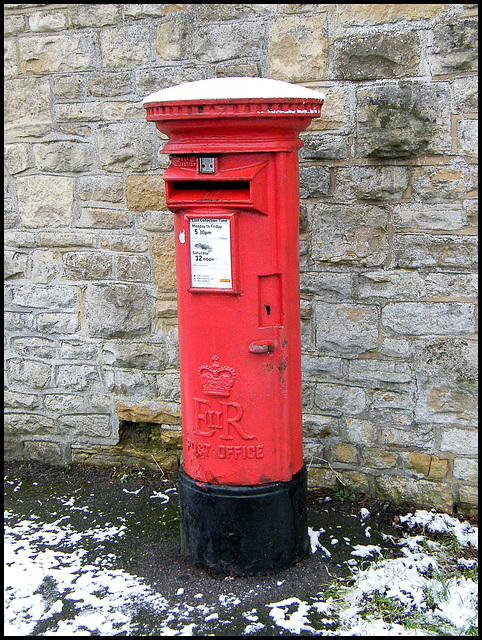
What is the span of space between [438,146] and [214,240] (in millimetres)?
1286

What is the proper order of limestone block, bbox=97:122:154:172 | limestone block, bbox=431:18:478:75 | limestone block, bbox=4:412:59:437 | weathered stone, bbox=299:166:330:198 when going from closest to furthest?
1. limestone block, bbox=431:18:478:75
2. weathered stone, bbox=299:166:330:198
3. limestone block, bbox=97:122:154:172
4. limestone block, bbox=4:412:59:437

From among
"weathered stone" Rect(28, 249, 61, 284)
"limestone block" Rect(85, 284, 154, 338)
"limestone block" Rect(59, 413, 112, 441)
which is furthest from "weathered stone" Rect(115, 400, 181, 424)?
"weathered stone" Rect(28, 249, 61, 284)

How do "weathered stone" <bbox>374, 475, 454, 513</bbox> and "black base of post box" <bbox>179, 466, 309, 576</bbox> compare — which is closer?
"black base of post box" <bbox>179, 466, 309, 576</bbox>

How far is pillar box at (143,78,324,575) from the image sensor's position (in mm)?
2604

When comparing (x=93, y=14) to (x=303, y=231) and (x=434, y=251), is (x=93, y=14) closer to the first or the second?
(x=303, y=231)

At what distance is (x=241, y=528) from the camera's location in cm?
295

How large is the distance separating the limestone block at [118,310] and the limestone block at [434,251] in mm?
1439

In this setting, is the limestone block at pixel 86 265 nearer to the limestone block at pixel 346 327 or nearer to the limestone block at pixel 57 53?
the limestone block at pixel 57 53

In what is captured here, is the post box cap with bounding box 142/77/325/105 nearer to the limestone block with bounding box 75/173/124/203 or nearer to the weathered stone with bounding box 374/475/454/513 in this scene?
the limestone block with bounding box 75/173/124/203

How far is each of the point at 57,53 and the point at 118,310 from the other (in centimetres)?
149

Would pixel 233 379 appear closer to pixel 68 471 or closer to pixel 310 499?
pixel 310 499

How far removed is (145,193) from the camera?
12.4 feet

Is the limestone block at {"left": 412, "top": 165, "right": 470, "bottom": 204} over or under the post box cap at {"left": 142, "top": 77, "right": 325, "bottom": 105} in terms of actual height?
under

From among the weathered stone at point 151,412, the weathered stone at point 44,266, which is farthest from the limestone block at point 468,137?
the weathered stone at point 44,266
